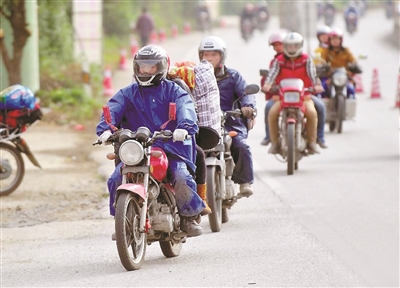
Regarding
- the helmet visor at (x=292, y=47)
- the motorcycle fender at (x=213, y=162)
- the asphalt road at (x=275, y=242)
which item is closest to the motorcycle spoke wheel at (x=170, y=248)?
the asphalt road at (x=275, y=242)

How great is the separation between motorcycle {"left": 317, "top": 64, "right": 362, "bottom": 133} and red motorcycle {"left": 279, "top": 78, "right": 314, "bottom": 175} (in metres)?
4.20

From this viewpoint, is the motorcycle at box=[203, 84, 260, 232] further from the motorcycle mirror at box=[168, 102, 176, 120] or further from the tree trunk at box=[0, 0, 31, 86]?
the tree trunk at box=[0, 0, 31, 86]

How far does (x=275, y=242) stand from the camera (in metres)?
9.96

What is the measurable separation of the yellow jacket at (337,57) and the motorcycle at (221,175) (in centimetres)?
806

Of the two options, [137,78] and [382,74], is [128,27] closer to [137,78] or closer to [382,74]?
[382,74]

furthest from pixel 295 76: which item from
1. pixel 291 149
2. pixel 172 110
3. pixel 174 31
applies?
pixel 174 31

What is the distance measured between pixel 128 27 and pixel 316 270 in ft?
120

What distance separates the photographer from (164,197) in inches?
356

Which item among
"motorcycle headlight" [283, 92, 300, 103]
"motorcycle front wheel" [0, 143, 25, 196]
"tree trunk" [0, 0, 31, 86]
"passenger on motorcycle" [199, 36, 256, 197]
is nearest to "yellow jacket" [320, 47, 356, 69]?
"motorcycle headlight" [283, 92, 300, 103]

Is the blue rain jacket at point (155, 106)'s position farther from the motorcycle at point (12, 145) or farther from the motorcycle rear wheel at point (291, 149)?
the motorcycle rear wheel at point (291, 149)

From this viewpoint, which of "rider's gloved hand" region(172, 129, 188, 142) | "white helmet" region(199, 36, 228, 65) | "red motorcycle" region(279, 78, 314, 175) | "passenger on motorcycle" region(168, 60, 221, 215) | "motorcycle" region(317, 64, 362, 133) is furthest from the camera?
"motorcycle" region(317, 64, 362, 133)

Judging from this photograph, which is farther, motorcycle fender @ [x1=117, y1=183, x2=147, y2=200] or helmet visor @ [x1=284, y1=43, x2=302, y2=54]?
helmet visor @ [x1=284, y1=43, x2=302, y2=54]

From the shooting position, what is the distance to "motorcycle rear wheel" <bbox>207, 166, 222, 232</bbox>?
33.8 ft

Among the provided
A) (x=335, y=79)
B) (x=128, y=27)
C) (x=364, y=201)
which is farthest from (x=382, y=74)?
(x=364, y=201)
